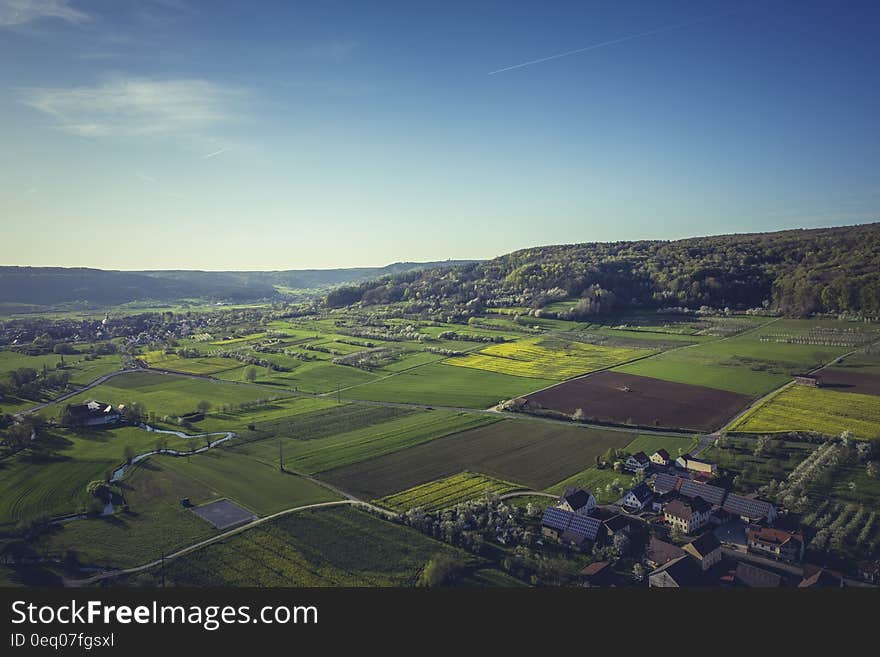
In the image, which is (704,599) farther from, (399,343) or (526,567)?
(399,343)

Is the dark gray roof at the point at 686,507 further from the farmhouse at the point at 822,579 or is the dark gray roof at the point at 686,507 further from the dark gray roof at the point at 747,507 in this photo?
the farmhouse at the point at 822,579

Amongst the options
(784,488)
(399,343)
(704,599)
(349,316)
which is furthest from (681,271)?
(704,599)

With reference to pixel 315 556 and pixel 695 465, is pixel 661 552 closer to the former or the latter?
pixel 695 465

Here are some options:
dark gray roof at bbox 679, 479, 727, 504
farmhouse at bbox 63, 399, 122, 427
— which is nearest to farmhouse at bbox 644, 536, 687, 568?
dark gray roof at bbox 679, 479, 727, 504

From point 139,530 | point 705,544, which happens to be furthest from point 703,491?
point 139,530

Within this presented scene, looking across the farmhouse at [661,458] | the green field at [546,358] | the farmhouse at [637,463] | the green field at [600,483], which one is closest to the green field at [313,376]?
the green field at [546,358]

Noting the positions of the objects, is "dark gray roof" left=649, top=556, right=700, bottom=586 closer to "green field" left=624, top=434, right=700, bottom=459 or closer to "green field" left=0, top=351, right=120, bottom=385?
"green field" left=624, top=434, right=700, bottom=459
